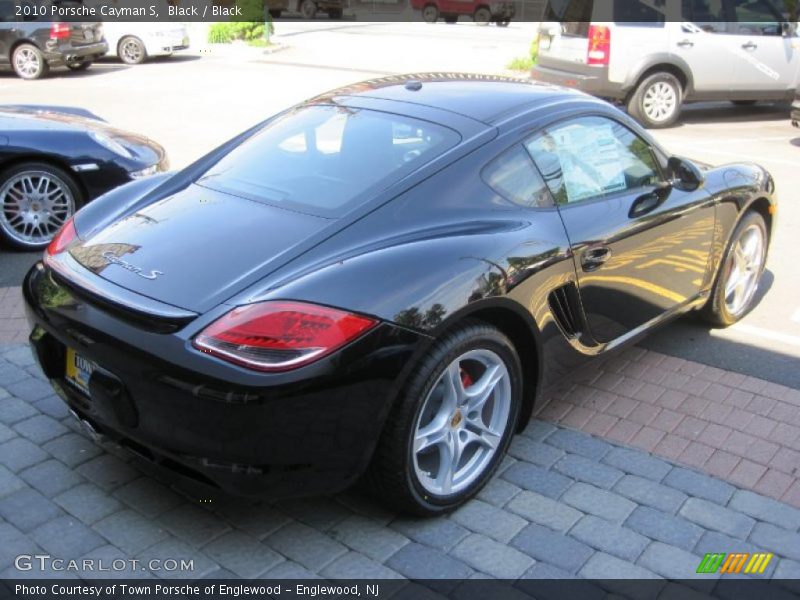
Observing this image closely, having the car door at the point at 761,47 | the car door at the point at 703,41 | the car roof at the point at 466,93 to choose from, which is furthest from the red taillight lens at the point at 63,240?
the car door at the point at 761,47

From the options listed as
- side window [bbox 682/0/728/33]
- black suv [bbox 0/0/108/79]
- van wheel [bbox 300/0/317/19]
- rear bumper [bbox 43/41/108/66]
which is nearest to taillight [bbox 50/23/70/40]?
black suv [bbox 0/0/108/79]

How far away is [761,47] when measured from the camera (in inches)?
460

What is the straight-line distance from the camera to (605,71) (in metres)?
11.1

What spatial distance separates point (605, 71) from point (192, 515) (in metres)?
9.48

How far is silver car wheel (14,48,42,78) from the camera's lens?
16.1 meters

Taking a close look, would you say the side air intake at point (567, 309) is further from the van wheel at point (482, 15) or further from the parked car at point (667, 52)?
the van wheel at point (482, 15)

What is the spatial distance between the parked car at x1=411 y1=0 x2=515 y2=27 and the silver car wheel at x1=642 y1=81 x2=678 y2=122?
2260cm

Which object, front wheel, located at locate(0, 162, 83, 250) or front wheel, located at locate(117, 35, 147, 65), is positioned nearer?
front wheel, located at locate(0, 162, 83, 250)

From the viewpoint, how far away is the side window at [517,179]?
3475 millimetres

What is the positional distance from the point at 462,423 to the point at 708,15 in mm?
10120

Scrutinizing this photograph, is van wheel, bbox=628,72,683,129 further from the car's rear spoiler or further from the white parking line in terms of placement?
the car's rear spoiler

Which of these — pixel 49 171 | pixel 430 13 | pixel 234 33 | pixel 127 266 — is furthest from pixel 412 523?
pixel 430 13

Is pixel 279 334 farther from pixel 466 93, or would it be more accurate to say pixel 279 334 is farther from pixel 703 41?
pixel 703 41

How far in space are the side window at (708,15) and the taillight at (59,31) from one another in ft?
37.1
